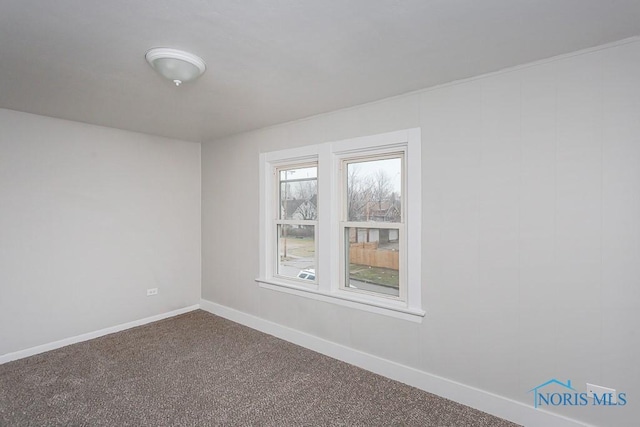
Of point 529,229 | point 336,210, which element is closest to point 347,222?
point 336,210

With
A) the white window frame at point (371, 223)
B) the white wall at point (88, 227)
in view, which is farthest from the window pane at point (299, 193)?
the white wall at point (88, 227)

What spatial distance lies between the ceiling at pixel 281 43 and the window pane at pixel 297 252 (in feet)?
4.74

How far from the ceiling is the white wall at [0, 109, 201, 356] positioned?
0.62 metres

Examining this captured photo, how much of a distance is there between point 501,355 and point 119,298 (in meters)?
4.05

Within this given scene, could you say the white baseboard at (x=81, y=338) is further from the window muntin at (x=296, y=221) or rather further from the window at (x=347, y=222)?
the window muntin at (x=296, y=221)

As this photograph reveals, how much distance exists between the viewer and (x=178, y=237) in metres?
4.40

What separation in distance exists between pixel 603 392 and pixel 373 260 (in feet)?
5.76

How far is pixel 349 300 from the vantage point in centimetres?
301

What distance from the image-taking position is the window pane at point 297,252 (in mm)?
3508

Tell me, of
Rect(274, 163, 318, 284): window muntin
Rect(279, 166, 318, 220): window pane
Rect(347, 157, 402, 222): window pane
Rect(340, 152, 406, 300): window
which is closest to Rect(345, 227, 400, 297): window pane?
Rect(340, 152, 406, 300): window

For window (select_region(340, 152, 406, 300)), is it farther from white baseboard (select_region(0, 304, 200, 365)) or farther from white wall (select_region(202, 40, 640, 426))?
white baseboard (select_region(0, 304, 200, 365))

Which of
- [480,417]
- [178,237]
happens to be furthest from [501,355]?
[178,237]

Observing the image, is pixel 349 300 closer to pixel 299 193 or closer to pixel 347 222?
pixel 347 222

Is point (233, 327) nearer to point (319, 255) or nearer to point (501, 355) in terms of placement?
point (319, 255)
